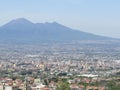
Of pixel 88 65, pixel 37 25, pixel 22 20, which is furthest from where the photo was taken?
pixel 22 20

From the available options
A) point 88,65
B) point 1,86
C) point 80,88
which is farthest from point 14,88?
point 88,65

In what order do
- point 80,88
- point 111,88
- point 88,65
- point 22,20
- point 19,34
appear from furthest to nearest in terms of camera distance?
point 22,20, point 19,34, point 88,65, point 80,88, point 111,88

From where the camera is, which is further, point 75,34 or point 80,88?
point 75,34

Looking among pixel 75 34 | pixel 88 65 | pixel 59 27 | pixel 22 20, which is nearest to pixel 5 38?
pixel 75 34

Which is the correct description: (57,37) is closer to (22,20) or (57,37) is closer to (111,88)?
(22,20)

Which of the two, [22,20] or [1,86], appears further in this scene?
[22,20]

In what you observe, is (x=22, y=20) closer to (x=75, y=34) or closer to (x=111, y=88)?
(x=75, y=34)
